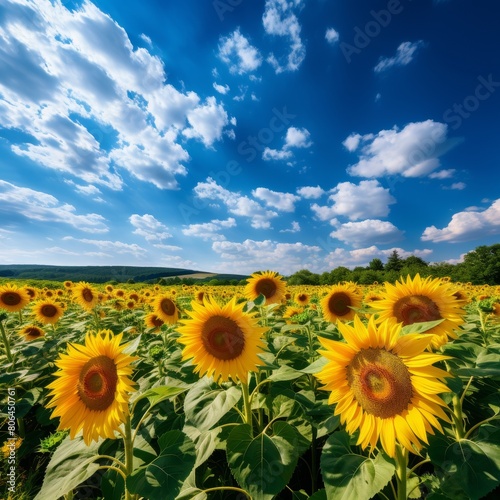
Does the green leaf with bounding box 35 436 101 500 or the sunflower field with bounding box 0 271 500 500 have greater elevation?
the sunflower field with bounding box 0 271 500 500

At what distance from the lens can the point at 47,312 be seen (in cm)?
804

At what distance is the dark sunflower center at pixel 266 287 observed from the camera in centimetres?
632

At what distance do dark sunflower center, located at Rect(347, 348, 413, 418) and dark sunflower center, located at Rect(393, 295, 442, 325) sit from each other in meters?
0.99

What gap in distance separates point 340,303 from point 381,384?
4124 mm

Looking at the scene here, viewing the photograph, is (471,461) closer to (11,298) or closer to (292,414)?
(292,414)

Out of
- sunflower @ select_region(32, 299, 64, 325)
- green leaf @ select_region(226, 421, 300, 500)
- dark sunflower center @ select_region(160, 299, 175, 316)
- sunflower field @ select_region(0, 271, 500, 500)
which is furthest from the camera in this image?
sunflower @ select_region(32, 299, 64, 325)

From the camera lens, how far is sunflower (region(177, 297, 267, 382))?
2660 millimetres

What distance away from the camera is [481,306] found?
3.92 m

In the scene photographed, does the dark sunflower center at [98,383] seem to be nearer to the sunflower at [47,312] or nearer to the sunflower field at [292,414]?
the sunflower field at [292,414]

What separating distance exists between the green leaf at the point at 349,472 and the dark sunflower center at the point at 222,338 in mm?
1071

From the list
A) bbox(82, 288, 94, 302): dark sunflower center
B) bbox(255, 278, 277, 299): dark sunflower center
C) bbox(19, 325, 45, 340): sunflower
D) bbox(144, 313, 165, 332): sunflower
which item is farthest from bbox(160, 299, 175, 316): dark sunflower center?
bbox(82, 288, 94, 302): dark sunflower center

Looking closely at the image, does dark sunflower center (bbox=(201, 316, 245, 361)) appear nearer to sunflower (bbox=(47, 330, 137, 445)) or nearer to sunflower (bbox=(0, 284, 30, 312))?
sunflower (bbox=(47, 330, 137, 445))

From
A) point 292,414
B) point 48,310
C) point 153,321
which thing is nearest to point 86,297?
point 48,310

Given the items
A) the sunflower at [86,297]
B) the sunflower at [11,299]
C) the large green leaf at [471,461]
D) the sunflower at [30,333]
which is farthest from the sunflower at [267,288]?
the sunflower at [11,299]
